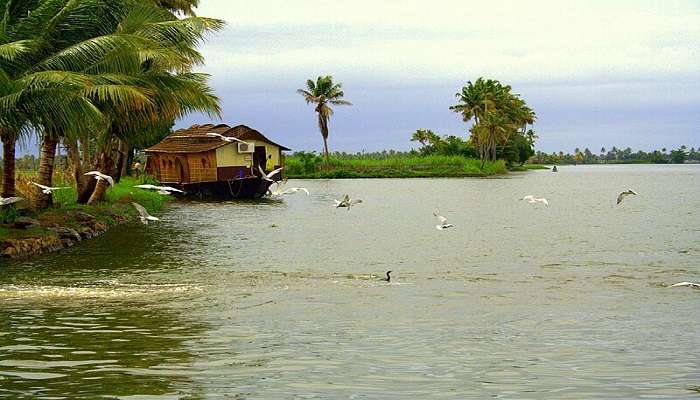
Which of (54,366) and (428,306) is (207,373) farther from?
(428,306)

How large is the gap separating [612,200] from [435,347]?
4583 cm

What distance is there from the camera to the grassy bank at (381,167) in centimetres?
9706

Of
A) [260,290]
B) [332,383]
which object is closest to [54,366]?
[332,383]

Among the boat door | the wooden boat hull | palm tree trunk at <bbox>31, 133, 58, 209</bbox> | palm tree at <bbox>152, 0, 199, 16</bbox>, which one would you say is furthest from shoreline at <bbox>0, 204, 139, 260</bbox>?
the boat door

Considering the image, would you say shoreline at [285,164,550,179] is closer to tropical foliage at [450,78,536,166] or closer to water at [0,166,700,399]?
tropical foliage at [450,78,536,166]

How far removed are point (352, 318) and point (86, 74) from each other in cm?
1399

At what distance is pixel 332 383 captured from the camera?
1026 cm

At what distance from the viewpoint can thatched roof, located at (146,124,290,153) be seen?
2167 inches

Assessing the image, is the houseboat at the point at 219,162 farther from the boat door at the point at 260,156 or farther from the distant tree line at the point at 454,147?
the distant tree line at the point at 454,147

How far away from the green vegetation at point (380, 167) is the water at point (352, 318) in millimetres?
67198

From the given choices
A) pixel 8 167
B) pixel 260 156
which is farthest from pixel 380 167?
pixel 8 167

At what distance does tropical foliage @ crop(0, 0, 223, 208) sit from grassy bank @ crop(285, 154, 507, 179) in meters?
64.3

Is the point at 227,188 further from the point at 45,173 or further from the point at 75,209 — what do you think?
the point at 45,173

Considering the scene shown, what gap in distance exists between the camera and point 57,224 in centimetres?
2536
